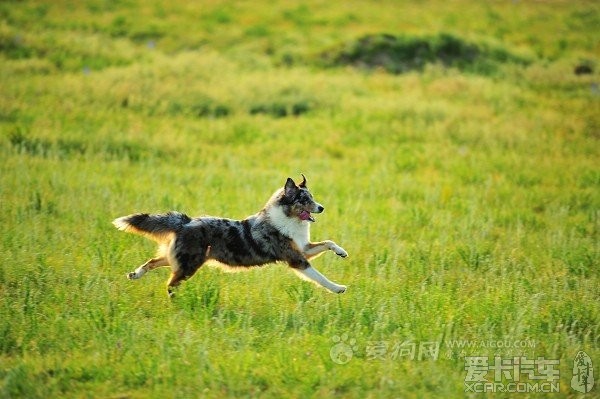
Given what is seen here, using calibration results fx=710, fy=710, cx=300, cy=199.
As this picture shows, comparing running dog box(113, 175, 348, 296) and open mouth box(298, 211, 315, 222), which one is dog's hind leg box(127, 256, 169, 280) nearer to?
running dog box(113, 175, 348, 296)

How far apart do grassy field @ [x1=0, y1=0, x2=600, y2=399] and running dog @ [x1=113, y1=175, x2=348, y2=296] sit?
280 millimetres

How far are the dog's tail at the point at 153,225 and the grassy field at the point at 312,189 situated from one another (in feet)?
2.09

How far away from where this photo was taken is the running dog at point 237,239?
23.9 feet

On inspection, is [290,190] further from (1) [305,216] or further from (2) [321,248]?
(2) [321,248]

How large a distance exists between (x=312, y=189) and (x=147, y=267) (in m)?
5.41

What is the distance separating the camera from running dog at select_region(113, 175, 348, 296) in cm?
727

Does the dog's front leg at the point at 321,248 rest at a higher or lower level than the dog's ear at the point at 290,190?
lower

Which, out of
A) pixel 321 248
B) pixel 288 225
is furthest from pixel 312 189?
pixel 288 225

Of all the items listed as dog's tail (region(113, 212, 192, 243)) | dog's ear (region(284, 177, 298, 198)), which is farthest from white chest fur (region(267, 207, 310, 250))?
dog's tail (region(113, 212, 192, 243))

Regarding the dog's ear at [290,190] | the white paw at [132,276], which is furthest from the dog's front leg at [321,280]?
the white paw at [132,276]

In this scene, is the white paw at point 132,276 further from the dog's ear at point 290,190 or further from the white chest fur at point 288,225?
the dog's ear at point 290,190

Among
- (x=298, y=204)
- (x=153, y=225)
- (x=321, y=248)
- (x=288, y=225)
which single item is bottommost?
(x=321, y=248)

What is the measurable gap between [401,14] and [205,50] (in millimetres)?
10532

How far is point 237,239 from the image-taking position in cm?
754
